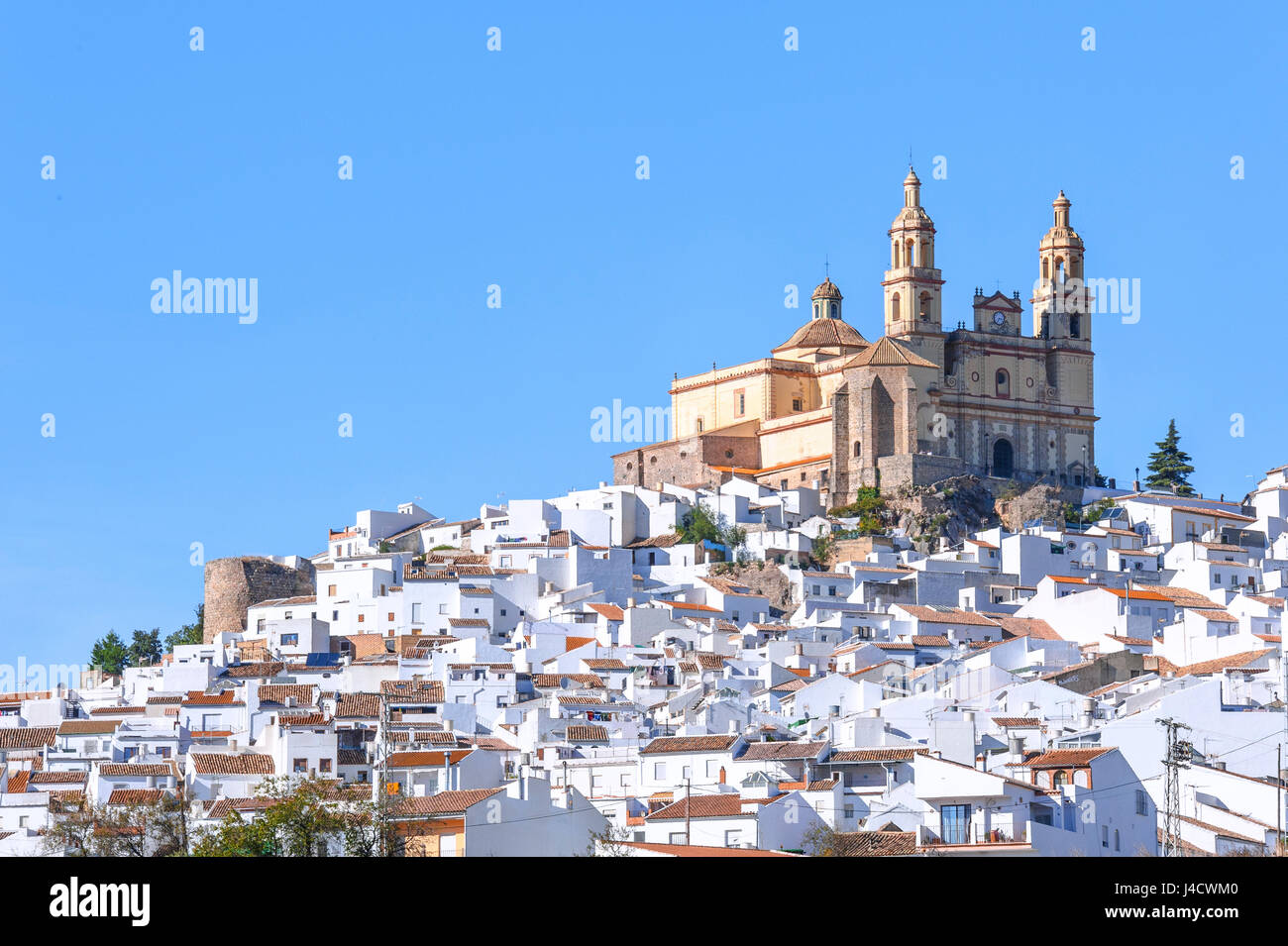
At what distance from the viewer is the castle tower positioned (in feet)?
328

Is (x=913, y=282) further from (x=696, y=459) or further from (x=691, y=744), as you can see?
(x=691, y=744)

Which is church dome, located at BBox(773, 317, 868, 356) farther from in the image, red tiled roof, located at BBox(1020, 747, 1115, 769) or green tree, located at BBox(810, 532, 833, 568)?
red tiled roof, located at BBox(1020, 747, 1115, 769)

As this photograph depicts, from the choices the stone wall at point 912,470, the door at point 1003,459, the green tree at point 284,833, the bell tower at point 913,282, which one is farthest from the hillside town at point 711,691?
the bell tower at point 913,282

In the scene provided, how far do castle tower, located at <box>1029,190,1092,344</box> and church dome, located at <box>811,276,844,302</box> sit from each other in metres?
9.57

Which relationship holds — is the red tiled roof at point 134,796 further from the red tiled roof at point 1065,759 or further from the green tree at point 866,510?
the green tree at point 866,510

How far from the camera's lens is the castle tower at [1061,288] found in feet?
328

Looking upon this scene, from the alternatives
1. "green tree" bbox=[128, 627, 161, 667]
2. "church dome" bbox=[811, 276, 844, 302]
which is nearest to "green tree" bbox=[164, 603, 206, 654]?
"green tree" bbox=[128, 627, 161, 667]

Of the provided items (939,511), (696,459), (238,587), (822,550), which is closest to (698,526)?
(822,550)

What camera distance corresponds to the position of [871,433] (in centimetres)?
8912

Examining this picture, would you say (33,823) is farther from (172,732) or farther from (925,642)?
(925,642)

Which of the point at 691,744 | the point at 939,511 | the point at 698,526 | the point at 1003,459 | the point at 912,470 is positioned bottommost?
the point at 691,744

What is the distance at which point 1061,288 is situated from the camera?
332 feet

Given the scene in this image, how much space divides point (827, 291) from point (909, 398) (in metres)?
17.3
